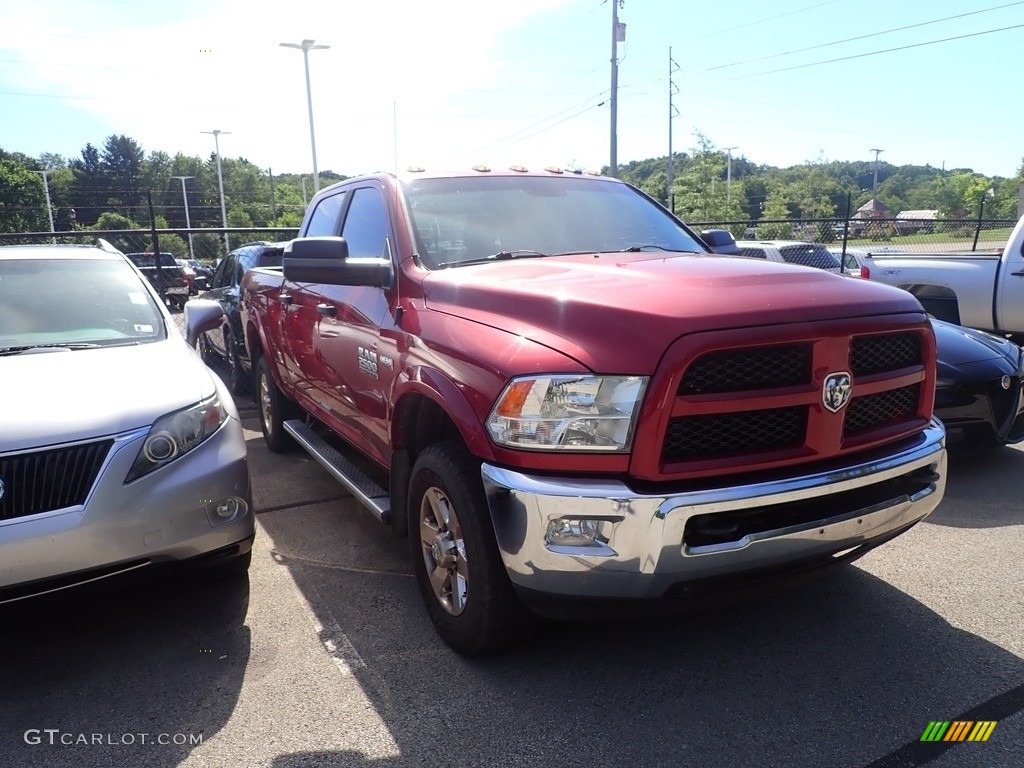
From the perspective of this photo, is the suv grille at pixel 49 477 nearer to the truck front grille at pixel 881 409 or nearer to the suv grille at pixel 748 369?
the suv grille at pixel 748 369

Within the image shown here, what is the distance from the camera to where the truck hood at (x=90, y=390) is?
292cm

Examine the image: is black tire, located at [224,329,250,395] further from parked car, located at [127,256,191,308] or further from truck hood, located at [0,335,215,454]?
→ truck hood, located at [0,335,215,454]

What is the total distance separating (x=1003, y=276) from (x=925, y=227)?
1034 centimetres

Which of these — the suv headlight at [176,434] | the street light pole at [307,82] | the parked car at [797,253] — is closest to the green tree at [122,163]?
the street light pole at [307,82]

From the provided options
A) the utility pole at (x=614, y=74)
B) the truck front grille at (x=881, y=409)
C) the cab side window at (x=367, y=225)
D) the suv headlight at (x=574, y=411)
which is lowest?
the truck front grille at (x=881, y=409)

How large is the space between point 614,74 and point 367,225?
79.6 feet

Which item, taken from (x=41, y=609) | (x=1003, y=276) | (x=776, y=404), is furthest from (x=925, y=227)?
(x=41, y=609)

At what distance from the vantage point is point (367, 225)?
13.5ft

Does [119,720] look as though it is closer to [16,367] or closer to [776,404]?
[16,367]

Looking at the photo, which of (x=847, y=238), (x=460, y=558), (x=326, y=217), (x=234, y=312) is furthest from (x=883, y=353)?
(x=847, y=238)

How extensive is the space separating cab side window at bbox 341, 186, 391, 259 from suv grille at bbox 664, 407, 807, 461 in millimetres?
1867

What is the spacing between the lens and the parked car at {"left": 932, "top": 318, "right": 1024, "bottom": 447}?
4.96 metres

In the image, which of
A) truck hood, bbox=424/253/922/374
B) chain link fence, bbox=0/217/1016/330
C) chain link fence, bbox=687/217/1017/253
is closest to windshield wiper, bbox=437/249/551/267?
truck hood, bbox=424/253/922/374

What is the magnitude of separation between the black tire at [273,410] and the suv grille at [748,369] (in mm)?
3925
